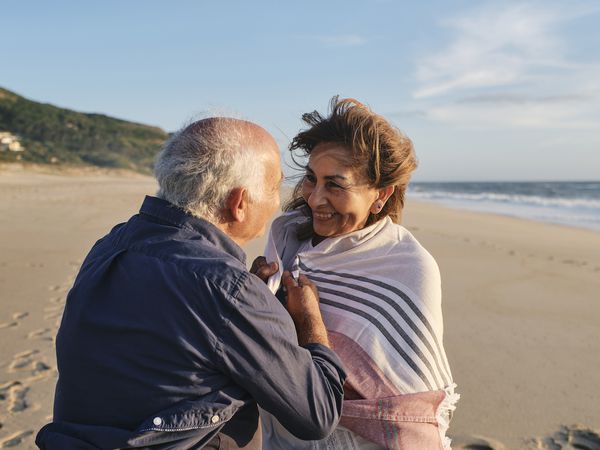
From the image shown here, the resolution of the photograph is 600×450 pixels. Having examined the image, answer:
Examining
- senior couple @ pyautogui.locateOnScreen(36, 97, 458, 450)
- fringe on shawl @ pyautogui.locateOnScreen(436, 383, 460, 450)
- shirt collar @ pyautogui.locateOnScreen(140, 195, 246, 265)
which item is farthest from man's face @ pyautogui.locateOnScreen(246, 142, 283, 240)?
fringe on shawl @ pyautogui.locateOnScreen(436, 383, 460, 450)

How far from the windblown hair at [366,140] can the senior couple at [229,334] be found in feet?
0.22

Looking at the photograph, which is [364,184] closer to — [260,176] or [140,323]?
[260,176]

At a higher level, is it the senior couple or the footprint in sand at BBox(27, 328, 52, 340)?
the senior couple

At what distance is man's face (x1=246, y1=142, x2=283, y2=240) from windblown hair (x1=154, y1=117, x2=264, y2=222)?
6cm

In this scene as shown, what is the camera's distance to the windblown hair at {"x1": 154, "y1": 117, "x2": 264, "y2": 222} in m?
1.91

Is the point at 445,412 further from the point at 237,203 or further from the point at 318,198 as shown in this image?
the point at 237,203

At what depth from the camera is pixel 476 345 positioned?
5461 millimetres

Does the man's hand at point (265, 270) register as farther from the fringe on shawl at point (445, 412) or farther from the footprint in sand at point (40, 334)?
the footprint in sand at point (40, 334)

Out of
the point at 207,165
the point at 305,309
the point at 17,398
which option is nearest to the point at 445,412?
the point at 305,309

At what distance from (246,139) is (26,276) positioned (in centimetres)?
651

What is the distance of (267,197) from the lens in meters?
2.11

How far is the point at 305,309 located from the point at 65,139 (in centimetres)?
7250

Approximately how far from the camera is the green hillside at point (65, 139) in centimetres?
5629

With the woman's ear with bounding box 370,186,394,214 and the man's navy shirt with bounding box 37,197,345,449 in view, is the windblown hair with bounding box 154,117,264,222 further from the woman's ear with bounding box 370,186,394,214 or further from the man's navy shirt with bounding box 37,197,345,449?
the woman's ear with bounding box 370,186,394,214
